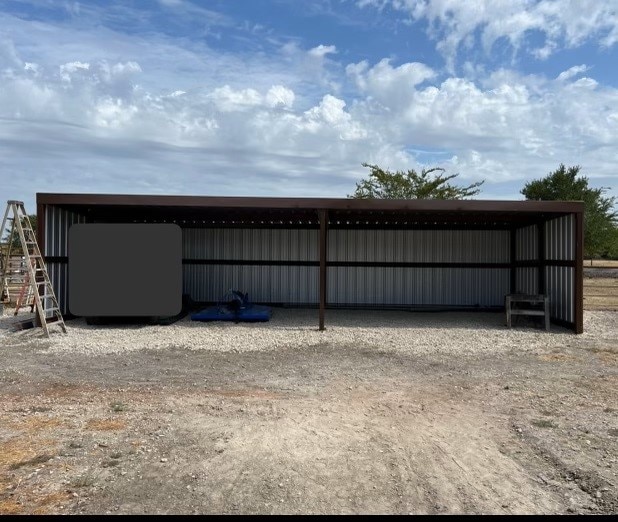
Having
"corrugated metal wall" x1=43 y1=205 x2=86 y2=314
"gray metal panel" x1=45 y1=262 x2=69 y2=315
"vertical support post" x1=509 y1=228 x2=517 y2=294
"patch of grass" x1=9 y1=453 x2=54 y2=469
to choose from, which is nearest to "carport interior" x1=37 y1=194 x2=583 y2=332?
"vertical support post" x1=509 y1=228 x2=517 y2=294

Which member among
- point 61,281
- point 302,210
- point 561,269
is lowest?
point 61,281

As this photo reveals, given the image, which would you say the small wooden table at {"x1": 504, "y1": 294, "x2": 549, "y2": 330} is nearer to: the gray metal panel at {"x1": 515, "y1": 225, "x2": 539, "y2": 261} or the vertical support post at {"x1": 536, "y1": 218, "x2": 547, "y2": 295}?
the vertical support post at {"x1": 536, "y1": 218, "x2": 547, "y2": 295}

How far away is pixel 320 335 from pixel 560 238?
6.41m

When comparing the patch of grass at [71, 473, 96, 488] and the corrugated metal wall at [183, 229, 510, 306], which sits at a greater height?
the corrugated metal wall at [183, 229, 510, 306]

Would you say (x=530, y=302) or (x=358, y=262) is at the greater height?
(x=358, y=262)

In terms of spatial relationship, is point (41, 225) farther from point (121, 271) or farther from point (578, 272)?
point (578, 272)

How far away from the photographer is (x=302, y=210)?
12500 millimetres

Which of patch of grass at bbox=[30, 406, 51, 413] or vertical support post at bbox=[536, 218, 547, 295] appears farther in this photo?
vertical support post at bbox=[536, 218, 547, 295]

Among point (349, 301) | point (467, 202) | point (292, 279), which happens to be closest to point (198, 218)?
point (292, 279)

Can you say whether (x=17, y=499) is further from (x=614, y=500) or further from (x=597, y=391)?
(x=597, y=391)

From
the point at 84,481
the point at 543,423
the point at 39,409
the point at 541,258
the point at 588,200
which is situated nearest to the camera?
the point at 84,481

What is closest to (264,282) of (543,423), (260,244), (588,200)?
(260,244)

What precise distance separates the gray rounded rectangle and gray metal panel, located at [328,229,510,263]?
230 inches

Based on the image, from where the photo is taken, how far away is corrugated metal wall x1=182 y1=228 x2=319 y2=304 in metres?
16.1
